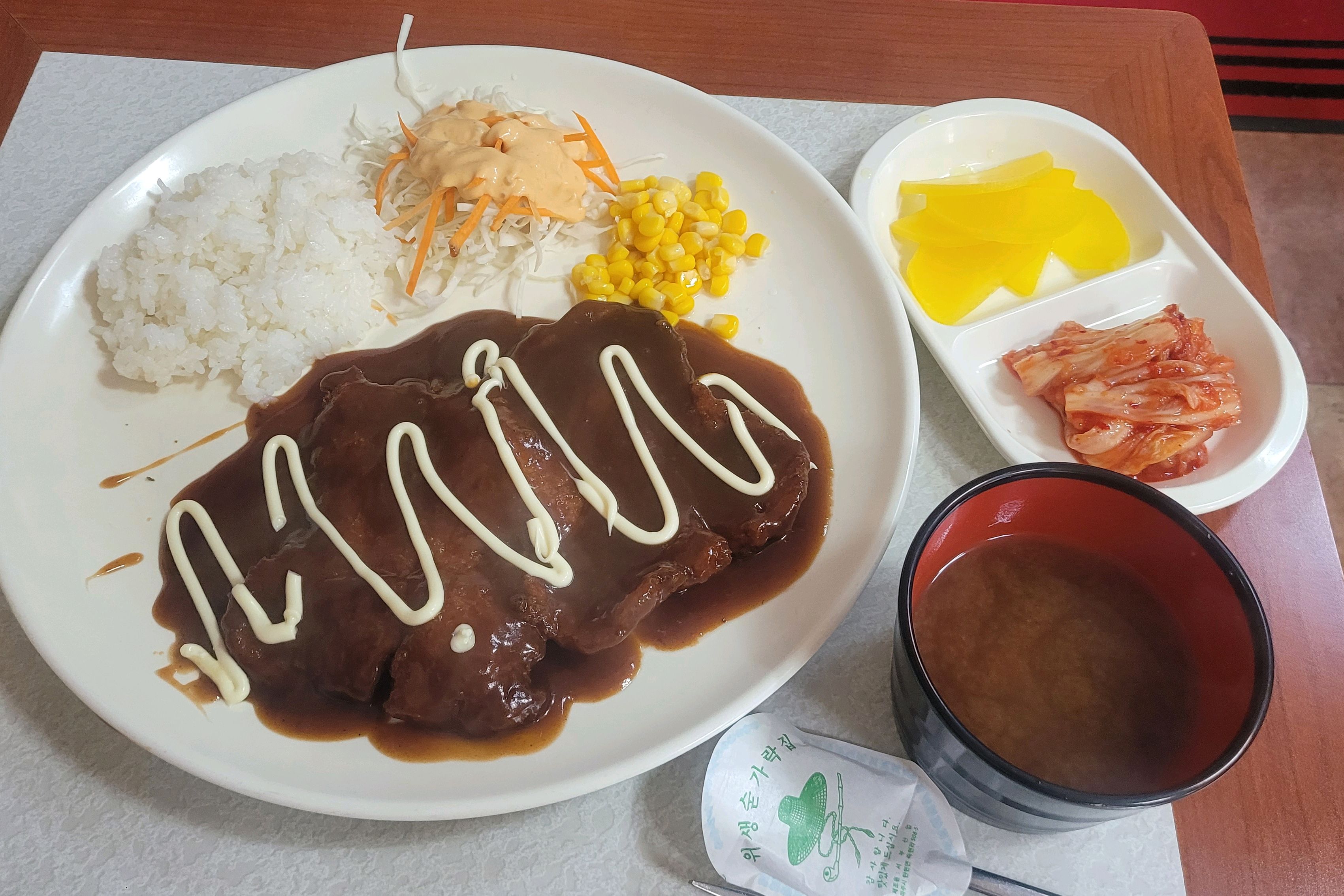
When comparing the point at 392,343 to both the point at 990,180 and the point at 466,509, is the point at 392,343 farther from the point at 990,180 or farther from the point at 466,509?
the point at 990,180

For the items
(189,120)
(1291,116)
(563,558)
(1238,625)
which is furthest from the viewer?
(1291,116)

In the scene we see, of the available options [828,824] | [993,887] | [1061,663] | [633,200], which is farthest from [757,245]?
[993,887]

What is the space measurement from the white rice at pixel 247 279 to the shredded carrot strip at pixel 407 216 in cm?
6

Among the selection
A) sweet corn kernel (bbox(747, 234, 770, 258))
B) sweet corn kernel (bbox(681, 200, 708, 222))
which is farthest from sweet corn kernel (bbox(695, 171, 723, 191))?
sweet corn kernel (bbox(747, 234, 770, 258))

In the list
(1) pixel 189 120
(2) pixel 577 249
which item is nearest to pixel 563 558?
(2) pixel 577 249

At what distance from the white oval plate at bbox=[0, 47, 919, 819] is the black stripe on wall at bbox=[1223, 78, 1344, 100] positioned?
333 centimetres

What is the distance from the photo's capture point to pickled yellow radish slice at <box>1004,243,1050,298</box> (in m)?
2.27

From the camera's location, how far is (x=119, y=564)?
70.1 inches

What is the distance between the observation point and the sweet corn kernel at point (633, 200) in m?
2.28

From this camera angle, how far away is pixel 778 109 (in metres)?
2.61

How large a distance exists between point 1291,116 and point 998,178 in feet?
9.76

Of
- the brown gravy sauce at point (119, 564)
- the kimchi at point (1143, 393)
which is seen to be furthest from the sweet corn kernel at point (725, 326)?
the brown gravy sauce at point (119, 564)

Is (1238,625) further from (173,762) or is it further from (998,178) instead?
(173,762)

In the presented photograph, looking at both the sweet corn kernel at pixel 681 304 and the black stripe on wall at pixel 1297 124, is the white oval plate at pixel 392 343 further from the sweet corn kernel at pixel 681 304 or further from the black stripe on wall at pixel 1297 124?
the black stripe on wall at pixel 1297 124
